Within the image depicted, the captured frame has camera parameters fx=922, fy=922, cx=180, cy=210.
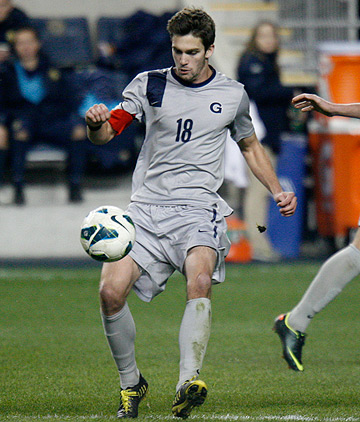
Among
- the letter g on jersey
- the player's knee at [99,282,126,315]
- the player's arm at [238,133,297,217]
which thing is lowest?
the player's knee at [99,282,126,315]

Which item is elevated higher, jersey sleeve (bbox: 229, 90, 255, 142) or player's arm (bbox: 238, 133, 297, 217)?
jersey sleeve (bbox: 229, 90, 255, 142)

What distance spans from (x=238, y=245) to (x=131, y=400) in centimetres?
706

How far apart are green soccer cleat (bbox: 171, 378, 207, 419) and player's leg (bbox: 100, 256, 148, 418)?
38cm

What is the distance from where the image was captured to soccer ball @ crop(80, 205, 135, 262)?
4402 millimetres

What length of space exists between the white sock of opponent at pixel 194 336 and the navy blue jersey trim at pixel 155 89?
106 cm

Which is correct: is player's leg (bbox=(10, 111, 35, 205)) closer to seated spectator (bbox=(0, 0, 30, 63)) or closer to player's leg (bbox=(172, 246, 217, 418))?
seated spectator (bbox=(0, 0, 30, 63))

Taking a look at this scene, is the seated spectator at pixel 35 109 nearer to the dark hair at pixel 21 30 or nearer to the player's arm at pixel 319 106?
the dark hair at pixel 21 30

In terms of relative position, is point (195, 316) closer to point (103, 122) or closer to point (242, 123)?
point (103, 122)

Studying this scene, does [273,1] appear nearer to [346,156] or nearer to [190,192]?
[346,156]

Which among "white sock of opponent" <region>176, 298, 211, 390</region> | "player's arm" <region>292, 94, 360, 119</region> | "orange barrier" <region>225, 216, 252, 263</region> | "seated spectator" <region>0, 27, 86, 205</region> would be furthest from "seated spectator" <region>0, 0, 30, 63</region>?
"white sock of opponent" <region>176, 298, 211, 390</region>

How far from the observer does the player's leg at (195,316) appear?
4.24 metres

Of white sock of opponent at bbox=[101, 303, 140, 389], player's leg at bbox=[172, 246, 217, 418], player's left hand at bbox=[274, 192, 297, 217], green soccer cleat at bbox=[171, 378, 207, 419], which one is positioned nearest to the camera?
green soccer cleat at bbox=[171, 378, 207, 419]

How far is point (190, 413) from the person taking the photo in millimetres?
4398

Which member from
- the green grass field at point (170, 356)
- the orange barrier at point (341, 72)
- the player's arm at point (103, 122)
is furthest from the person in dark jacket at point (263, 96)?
the player's arm at point (103, 122)
